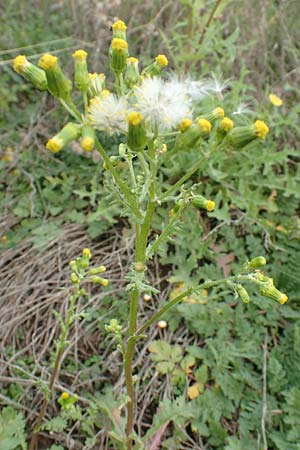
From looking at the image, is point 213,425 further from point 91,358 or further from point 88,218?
point 88,218

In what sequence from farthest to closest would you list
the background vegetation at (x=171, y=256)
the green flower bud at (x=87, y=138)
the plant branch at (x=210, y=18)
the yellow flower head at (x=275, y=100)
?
the yellow flower head at (x=275, y=100), the plant branch at (x=210, y=18), the background vegetation at (x=171, y=256), the green flower bud at (x=87, y=138)

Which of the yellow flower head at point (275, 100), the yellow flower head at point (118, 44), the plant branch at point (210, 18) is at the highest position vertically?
the plant branch at point (210, 18)

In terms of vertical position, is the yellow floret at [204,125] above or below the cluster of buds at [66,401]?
above

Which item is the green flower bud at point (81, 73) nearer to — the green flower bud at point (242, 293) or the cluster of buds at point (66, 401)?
the green flower bud at point (242, 293)

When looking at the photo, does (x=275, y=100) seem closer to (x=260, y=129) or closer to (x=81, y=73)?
(x=260, y=129)

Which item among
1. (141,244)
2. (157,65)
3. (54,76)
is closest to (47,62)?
(54,76)

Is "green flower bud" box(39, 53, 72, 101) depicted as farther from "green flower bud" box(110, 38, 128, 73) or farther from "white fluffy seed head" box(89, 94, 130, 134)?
"green flower bud" box(110, 38, 128, 73)

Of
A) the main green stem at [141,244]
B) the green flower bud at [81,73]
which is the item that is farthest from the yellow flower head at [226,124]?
the green flower bud at [81,73]
